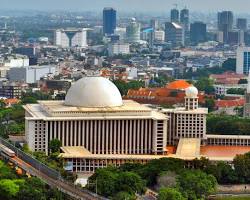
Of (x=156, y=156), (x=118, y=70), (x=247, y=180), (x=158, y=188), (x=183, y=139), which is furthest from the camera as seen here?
(x=118, y=70)

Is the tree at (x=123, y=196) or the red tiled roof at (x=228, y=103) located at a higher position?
the tree at (x=123, y=196)

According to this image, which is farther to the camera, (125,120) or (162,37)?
(162,37)

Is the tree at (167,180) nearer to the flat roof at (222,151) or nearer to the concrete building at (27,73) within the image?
the flat roof at (222,151)

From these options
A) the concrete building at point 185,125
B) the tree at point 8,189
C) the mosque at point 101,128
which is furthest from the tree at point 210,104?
the tree at point 8,189

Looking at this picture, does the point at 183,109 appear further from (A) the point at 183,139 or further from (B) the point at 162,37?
(B) the point at 162,37

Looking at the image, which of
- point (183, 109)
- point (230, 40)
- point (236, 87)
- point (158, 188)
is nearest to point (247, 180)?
point (158, 188)

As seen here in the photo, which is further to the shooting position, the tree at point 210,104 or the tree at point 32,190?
the tree at point 210,104
